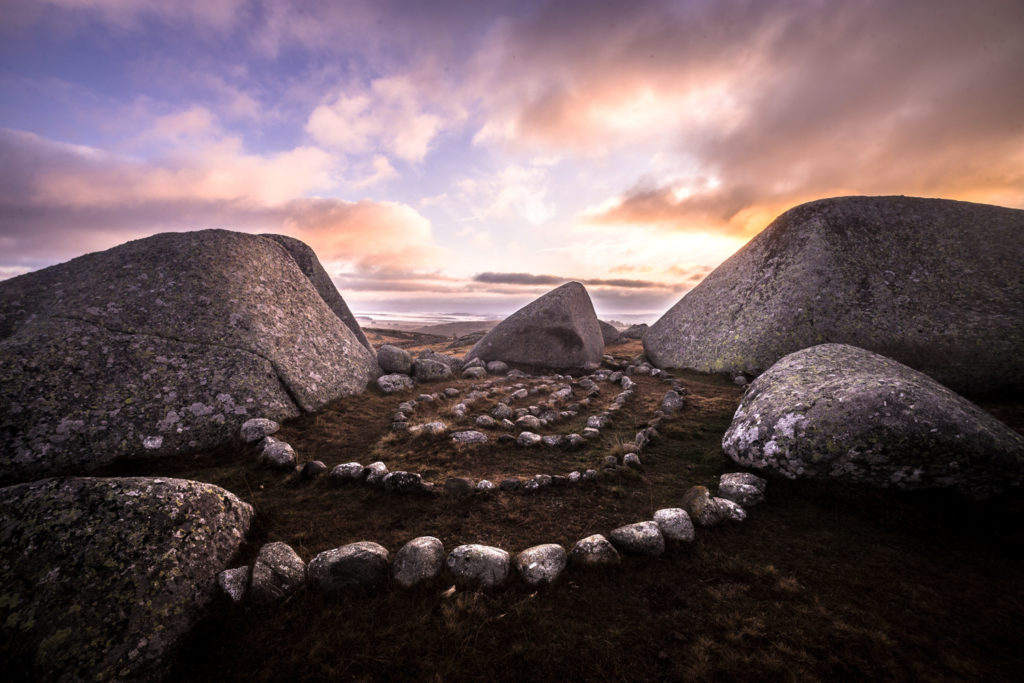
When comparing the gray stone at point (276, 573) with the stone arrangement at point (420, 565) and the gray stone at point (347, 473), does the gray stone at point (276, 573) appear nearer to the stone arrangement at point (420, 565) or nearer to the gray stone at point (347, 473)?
the stone arrangement at point (420, 565)

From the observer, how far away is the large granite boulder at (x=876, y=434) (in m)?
3.60

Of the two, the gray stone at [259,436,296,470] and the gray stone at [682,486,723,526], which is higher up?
the gray stone at [259,436,296,470]

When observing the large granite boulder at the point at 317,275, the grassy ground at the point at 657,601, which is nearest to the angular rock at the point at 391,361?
the large granite boulder at the point at 317,275

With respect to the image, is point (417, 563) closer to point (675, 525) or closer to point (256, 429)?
point (675, 525)

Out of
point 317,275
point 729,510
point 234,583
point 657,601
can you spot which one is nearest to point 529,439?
point 729,510

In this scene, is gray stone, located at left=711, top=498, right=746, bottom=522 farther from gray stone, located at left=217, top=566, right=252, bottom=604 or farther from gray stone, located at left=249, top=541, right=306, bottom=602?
gray stone, located at left=217, top=566, right=252, bottom=604

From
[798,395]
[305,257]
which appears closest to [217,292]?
[305,257]

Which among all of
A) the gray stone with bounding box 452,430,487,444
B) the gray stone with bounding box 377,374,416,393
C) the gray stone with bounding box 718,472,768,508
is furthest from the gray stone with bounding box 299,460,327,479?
the gray stone with bounding box 718,472,768,508

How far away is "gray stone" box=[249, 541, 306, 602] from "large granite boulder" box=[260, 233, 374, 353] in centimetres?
883

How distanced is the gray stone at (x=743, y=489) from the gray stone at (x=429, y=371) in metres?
7.89

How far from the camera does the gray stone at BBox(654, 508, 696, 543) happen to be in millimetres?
3537

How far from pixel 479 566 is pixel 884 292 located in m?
10.9

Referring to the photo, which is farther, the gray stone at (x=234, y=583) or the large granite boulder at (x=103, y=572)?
the gray stone at (x=234, y=583)

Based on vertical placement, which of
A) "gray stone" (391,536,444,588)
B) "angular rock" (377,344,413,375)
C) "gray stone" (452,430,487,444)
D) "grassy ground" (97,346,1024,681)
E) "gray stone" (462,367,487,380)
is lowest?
"grassy ground" (97,346,1024,681)
